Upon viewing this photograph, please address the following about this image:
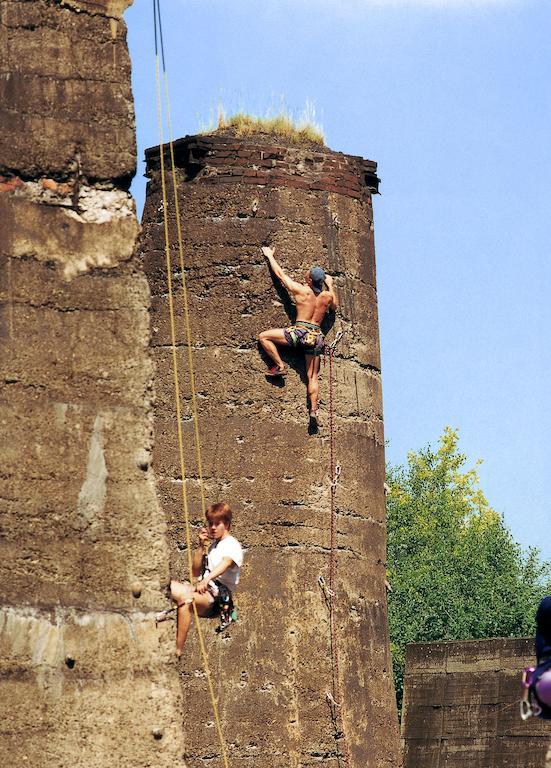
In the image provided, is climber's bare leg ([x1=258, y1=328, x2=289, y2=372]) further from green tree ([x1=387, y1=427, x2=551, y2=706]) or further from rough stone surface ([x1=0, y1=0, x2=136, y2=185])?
green tree ([x1=387, y1=427, x2=551, y2=706])

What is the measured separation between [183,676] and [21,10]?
8.25 m

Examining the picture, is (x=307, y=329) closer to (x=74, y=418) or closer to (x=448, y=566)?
(x=74, y=418)

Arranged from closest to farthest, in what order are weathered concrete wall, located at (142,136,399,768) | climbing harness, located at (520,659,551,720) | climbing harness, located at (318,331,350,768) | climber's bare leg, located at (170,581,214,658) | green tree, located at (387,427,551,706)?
climbing harness, located at (520,659,551,720), climber's bare leg, located at (170,581,214,658), weathered concrete wall, located at (142,136,399,768), climbing harness, located at (318,331,350,768), green tree, located at (387,427,551,706)

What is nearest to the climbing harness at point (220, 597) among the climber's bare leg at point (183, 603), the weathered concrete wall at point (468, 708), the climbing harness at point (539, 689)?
the climber's bare leg at point (183, 603)

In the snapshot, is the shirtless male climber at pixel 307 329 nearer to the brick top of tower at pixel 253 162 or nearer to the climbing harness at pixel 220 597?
the brick top of tower at pixel 253 162

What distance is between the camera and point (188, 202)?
1584 cm

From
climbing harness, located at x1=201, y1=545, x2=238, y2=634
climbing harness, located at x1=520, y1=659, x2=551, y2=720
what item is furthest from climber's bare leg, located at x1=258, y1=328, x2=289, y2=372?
climbing harness, located at x1=520, y1=659, x2=551, y2=720

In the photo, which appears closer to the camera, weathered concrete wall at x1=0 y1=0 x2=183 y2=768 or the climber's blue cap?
weathered concrete wall at x1=0 y1=0 x2=183 y2=768

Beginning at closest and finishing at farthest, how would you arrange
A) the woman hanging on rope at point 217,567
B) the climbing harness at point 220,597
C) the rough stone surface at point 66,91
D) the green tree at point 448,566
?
the rough stone surface at point 66,91 → the woman hanging on rope at point 217,567 → the climbing harness at point 220,597 → the green tree at point 448,566

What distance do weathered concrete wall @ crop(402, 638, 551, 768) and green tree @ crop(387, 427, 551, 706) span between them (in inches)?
409

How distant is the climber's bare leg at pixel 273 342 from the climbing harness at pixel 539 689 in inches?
362

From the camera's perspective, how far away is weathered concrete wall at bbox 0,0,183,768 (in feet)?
22.6

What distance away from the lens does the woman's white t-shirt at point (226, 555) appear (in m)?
9.26

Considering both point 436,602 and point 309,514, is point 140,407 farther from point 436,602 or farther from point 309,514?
point 436,602
